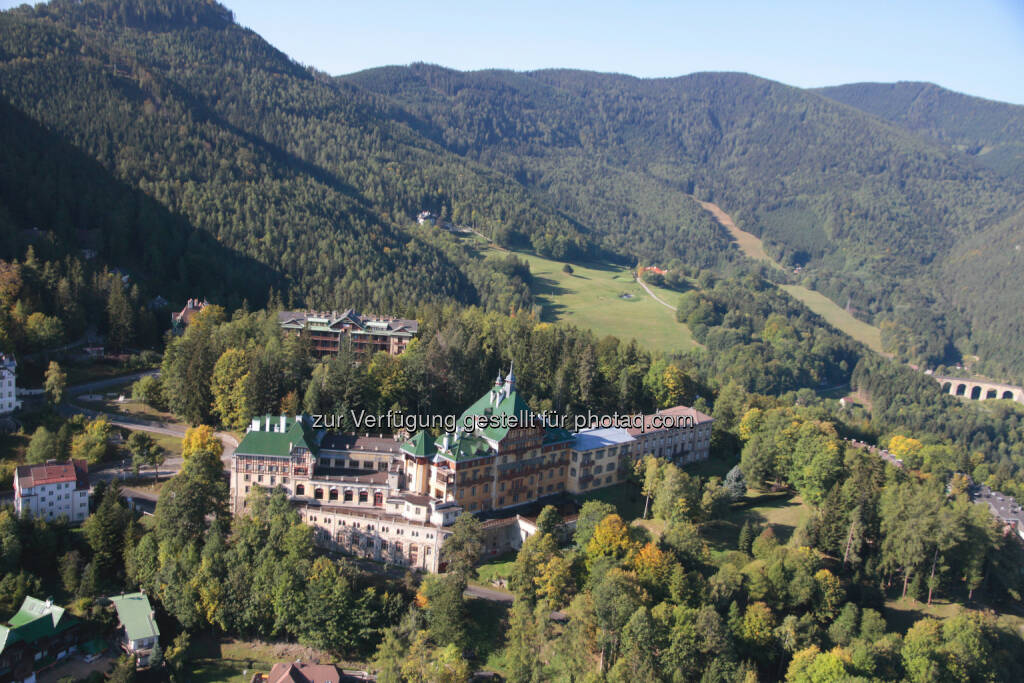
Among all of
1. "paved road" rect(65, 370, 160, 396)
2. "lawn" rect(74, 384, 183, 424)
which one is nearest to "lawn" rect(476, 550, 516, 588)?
"lawn" rect(74, 384, 183, 424)

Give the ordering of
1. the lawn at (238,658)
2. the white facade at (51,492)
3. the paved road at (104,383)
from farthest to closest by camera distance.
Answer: the paved road at (104,383) < the white facade at (51,492) < the lawn at (238,658)

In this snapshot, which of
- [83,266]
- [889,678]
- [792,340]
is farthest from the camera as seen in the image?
[792,340]

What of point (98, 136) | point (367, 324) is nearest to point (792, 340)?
point (367, 324)

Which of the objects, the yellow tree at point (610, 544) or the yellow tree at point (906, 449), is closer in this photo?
the yellow tree at point (610, 544)

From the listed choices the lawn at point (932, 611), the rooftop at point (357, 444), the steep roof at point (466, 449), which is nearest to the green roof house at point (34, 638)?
the rooftop at point (357, 444)

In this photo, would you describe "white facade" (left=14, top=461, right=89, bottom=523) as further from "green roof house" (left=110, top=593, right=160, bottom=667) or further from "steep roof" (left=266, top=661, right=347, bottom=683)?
"steep roof" (left=266, top=661, right=347, bottom=683)

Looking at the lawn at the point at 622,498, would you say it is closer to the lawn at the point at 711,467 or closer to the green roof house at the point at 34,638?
the lawn at the point at 711,467

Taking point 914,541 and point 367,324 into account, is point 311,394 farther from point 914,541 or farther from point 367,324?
point 914,541

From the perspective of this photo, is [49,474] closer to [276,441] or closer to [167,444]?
[167,444]
